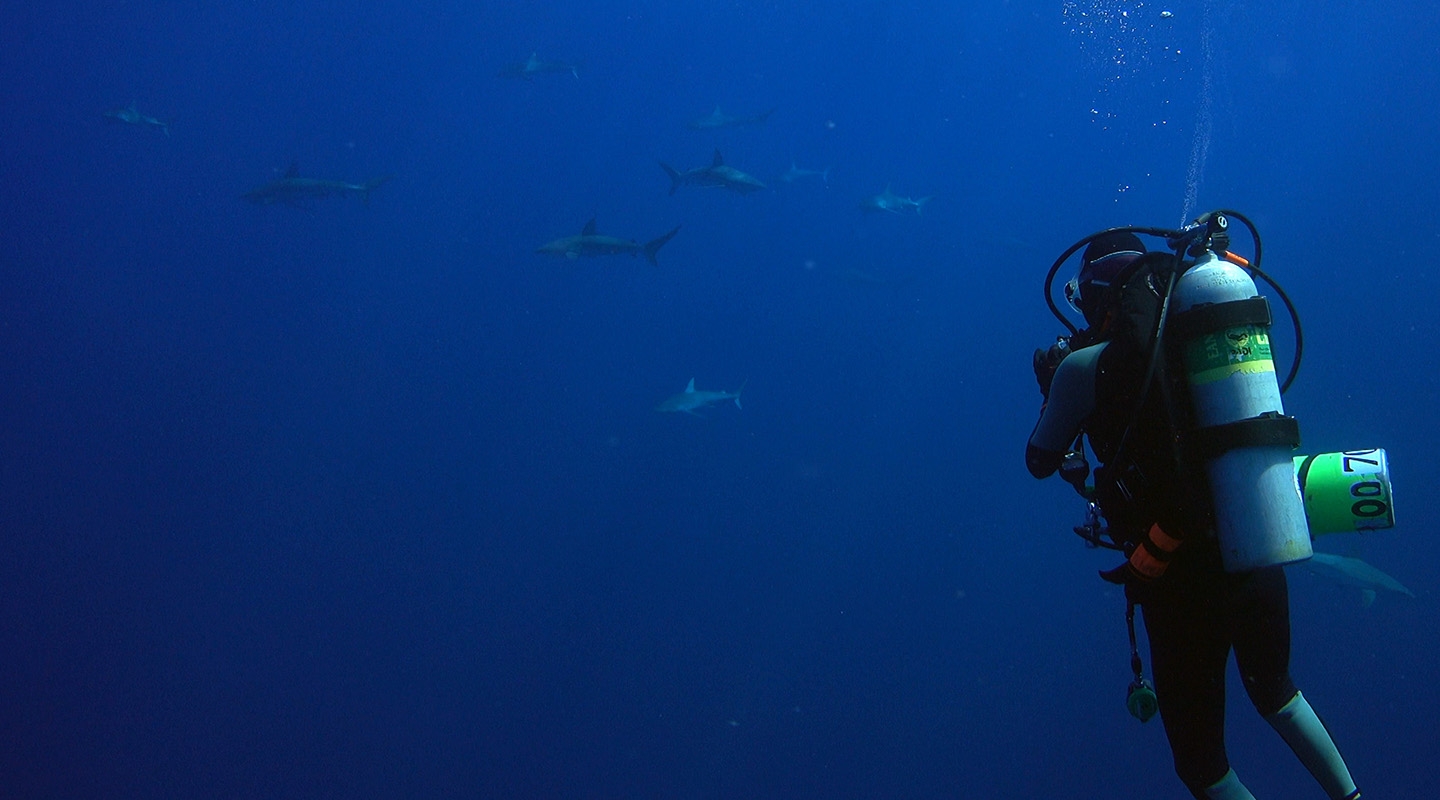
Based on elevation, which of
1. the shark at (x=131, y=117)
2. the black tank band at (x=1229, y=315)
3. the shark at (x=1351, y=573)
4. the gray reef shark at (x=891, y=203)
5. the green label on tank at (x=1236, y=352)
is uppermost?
the black tank band at (x=1229, y=315)

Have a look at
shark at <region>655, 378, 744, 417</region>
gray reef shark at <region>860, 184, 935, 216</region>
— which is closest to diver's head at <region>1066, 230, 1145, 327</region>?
shark at <region>655, 378, 744, 417</region>

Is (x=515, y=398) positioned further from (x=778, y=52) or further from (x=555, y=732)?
(x=778, y=52)

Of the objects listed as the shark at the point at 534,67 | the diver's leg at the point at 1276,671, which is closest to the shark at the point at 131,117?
the shark at the point at 534,67

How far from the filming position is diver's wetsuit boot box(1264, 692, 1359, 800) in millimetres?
2732

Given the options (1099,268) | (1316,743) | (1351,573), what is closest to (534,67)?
(1351,573)

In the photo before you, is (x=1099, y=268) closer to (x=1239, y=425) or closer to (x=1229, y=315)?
(x=1229, y=315)

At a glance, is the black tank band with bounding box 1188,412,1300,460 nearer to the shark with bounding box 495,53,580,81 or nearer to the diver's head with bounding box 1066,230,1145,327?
the diver's head with bounding box 1066,230,1145,327

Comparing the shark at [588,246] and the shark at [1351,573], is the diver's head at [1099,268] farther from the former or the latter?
the shark at [588,246]

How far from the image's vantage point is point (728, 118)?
60.0 ft

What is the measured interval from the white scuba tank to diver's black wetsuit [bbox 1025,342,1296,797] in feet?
0.38

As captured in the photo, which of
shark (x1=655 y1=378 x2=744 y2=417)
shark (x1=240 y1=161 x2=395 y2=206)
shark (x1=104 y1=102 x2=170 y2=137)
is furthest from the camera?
shark (x1=104 y1=102 x2=170 y2=137)

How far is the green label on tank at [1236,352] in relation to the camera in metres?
2.38

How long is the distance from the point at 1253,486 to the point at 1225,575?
39cm

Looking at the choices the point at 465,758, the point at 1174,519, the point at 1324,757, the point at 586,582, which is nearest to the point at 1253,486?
the point at 1174,519
